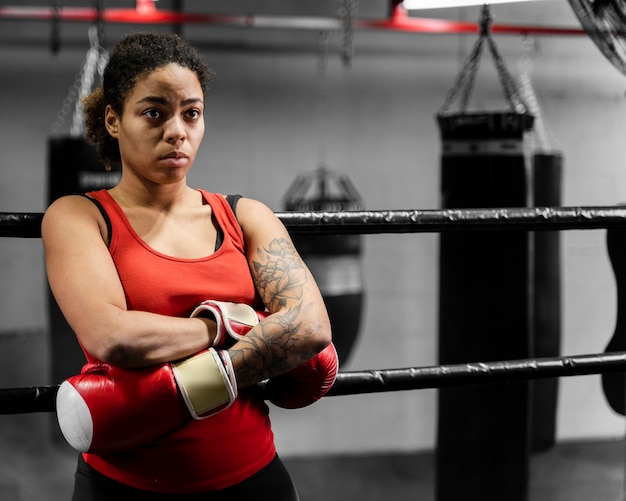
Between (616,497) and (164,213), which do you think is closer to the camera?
(164,213)

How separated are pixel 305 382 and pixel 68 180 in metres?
2.76

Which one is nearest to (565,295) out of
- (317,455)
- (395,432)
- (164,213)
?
(395,432)

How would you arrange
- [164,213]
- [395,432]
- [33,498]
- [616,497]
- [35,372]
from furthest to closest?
[395,432], [35,372], [616,497], [33,498], [164,213]

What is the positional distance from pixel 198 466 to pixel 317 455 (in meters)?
3.49

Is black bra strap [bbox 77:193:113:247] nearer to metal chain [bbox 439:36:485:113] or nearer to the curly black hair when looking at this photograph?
the curly black hair

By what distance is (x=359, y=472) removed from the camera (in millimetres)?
4016

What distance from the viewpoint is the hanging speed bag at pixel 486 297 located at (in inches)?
102

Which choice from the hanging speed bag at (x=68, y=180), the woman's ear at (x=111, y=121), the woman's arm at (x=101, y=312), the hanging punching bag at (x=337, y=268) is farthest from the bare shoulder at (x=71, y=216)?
the hanging punching bag at (x=337, y=268)

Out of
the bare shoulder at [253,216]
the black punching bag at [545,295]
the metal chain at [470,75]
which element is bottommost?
the black punching bag at [545,295]

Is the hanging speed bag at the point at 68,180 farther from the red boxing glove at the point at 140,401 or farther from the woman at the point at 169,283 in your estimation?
the red boxing glove at the point at 140,401

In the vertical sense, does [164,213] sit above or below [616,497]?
above

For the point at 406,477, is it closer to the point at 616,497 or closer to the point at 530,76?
the point at 616,497

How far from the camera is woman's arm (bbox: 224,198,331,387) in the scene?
902 mm

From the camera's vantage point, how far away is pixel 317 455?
425 centimetres
